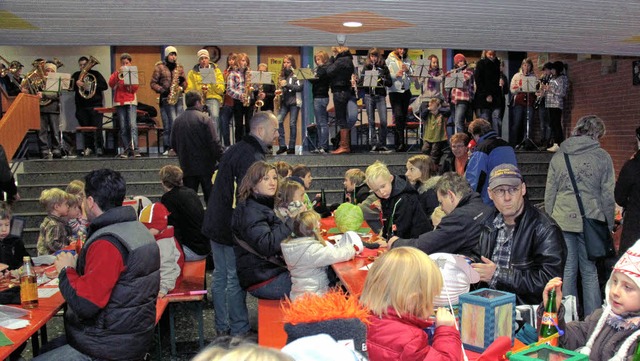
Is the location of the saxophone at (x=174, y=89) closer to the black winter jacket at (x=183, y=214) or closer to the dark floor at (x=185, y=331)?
the black winter jacket at (x=183, y=214)

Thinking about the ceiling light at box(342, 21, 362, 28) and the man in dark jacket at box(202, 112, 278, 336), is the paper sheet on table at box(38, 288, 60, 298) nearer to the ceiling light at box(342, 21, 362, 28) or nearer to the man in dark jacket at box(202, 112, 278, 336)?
the man in dark jacket at box(202, 112, 278, 336)

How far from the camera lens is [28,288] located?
3.89m

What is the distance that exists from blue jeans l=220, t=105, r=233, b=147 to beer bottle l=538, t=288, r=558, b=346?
10028 mm

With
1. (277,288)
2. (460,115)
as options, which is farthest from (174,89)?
(277,288)

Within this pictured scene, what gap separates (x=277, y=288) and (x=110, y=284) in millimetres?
1691

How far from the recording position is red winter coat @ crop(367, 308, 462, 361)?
240 cm

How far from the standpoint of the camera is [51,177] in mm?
10641

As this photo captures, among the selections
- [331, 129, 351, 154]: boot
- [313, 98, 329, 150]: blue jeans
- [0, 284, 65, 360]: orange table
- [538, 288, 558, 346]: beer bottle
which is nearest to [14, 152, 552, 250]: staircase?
[331, 129, 351, 154]: boot

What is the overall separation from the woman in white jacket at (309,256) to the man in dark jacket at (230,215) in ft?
3.10

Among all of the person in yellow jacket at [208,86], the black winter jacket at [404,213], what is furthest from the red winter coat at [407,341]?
the person in yellow jacket at [208,86]

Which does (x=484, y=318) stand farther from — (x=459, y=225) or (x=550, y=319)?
(x=459, y=225)

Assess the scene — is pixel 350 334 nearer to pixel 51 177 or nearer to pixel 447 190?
pixel 447 190

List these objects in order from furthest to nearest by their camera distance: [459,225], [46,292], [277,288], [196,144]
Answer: [196,144] → [277,288] → [46,292] → [459,225]

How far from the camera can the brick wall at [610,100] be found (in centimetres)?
1150
